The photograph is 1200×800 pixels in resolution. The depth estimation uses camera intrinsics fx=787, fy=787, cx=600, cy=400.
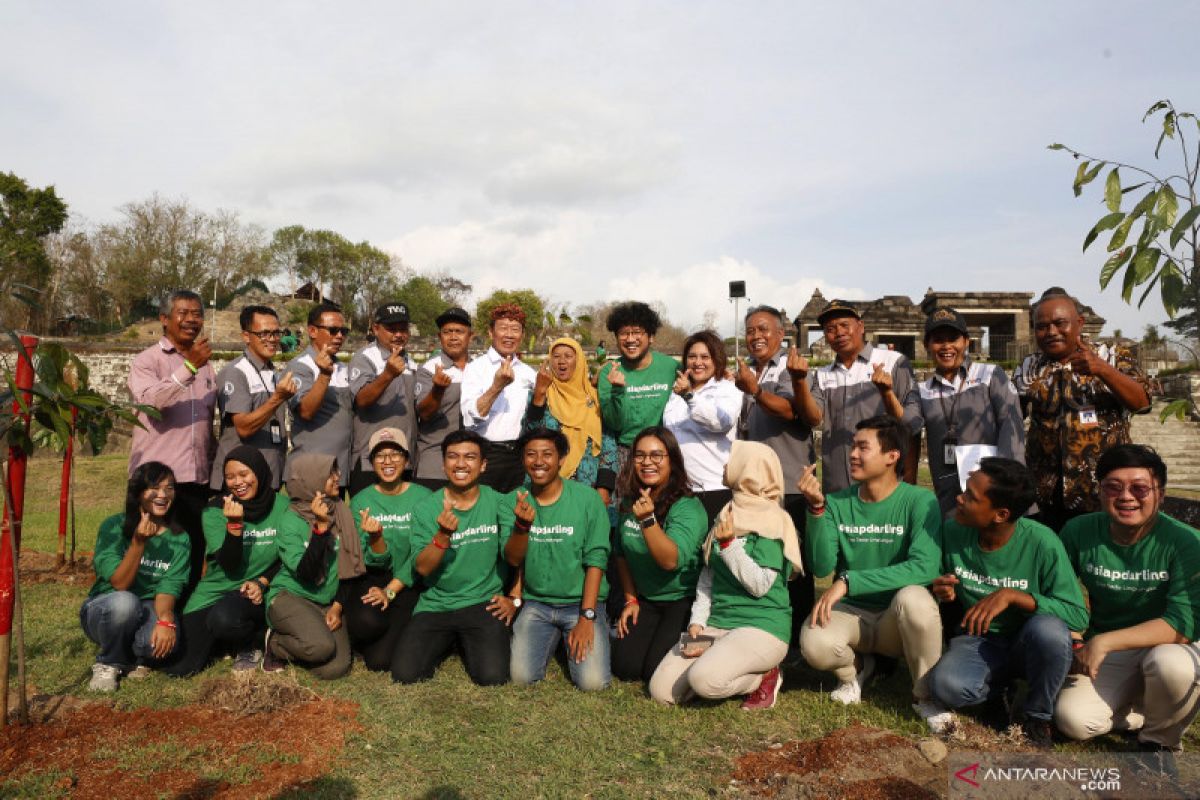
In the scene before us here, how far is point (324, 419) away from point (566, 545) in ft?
6.43

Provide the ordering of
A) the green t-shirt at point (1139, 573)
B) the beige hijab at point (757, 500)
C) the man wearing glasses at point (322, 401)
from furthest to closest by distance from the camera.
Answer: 1. the man wearing glasses at point (322, 401)
2. the beige hijab at point (757, 500)
3. the green t-shirt at point (1139, 573)

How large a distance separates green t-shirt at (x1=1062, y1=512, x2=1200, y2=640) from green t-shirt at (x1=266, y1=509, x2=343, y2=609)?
13.4 ft

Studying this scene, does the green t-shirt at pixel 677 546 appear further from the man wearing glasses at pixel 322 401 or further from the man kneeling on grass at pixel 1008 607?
the man wearing glasses at pixel 322 401

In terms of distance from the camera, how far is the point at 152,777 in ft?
10.6

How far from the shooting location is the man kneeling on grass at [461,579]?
4.54 metres

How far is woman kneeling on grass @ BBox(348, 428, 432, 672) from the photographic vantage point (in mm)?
4789

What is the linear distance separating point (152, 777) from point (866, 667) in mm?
3475

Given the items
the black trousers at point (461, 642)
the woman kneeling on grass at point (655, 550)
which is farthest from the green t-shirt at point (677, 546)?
the black trousers at point (461, 642)

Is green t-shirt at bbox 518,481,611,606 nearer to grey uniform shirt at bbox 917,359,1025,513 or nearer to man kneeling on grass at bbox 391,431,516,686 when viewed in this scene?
man kneeling on grass at bbox 391,431,516,686

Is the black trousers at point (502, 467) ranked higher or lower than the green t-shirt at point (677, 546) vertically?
higher

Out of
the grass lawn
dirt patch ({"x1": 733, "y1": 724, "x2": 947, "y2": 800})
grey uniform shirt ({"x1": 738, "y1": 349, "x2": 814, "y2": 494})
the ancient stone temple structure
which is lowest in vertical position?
the grass lawn

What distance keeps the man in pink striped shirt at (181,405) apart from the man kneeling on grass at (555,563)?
6.81ft

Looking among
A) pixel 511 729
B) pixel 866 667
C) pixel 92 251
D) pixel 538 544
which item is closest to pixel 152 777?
pixel 511 729

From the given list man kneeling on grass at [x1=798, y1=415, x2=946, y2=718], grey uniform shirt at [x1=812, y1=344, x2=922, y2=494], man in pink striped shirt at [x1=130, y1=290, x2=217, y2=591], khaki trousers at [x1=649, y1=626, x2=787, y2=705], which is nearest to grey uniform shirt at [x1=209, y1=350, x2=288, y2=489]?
man in pink striped shirt at [x1=130, y1=290, x2=217, y2=591]
